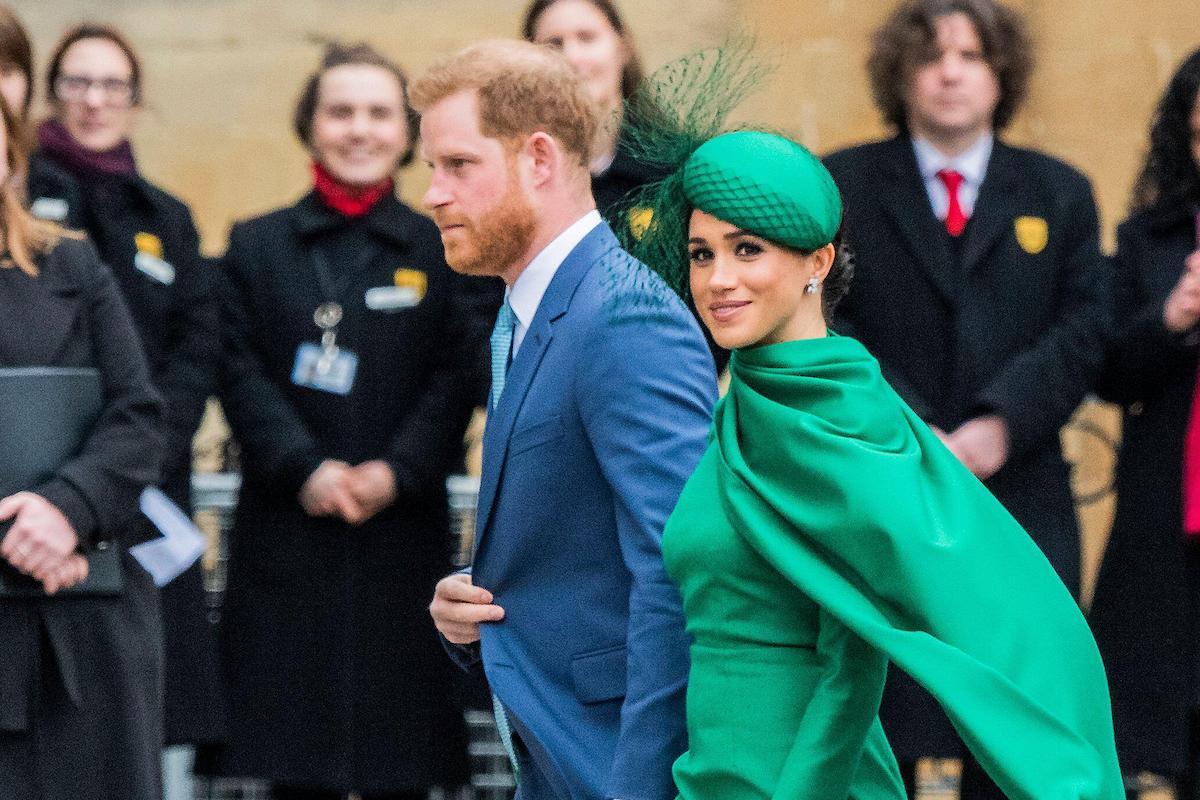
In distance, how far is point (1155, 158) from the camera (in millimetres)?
5879

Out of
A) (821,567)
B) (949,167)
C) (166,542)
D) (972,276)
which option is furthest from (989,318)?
(821,567)

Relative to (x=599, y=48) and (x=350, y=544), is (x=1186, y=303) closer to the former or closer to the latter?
(x=599, y=48)

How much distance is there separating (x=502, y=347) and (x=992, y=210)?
2.23 m

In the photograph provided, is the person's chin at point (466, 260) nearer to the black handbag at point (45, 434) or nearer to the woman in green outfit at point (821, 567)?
the woman in green outfit at point (821, 567)

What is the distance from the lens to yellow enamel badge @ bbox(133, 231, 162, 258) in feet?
20.2

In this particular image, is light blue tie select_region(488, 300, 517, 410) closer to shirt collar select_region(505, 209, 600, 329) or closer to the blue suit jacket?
shirt collar select_region(505, 209, 600, 329)

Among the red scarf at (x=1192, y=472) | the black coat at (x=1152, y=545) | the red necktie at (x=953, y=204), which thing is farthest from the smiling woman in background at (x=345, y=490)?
the red scarf at (x=1192, y=472)

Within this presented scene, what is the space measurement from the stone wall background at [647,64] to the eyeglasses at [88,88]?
2.64 meters

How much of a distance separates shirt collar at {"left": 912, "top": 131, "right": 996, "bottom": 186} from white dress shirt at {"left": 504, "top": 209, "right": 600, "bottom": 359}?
2.20m

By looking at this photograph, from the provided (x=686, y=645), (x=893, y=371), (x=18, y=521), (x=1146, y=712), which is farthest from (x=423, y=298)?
(x=686, y=645)

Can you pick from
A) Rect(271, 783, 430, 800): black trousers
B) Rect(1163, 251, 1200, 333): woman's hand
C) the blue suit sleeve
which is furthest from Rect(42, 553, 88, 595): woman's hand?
Rect(1163, 251, 1200, 333): woman's hand

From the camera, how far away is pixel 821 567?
119 inches

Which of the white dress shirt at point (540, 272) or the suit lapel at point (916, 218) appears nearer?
the white dress shirt at point (540, 272)

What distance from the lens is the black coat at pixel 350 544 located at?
6004 mm
